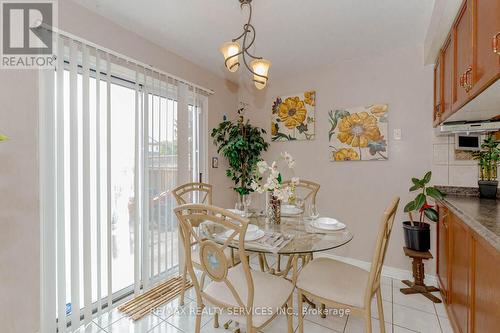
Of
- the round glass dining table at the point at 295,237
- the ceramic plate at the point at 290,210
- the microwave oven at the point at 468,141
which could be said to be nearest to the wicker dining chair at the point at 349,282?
the round glass dining table at the point at 295,237

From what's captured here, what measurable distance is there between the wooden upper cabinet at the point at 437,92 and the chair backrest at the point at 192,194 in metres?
2.33

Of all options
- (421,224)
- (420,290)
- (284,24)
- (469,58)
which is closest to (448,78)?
(469,58)

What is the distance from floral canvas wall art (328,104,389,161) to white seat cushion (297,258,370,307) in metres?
1.48

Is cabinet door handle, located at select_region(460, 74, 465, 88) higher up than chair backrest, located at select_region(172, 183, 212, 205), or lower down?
higher up

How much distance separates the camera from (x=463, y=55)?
1593 mm

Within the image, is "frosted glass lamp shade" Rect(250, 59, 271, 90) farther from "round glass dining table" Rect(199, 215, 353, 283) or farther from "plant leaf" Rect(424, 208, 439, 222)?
"plant leaf" Rect(424, 208, 439, 222)

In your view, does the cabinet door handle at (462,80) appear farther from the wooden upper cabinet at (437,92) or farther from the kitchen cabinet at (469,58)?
the wooden upper cabinet at (437,92)

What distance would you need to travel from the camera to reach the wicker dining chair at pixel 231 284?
1258mm

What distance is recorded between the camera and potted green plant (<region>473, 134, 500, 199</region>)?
2.05 m

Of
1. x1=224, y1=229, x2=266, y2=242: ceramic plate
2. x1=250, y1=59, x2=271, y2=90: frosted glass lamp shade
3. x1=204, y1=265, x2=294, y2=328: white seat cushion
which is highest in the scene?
x1=250, y1=59, x2=271, y2=90: frosted glass lamp shade

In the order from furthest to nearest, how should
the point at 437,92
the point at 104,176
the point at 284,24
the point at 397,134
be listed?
the point at 397,134 → the point at 437,92 → the point at 284,24 → the point at 104,176

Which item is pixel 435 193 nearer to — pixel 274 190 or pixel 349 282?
pixel 349 282

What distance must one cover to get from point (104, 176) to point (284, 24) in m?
2.05

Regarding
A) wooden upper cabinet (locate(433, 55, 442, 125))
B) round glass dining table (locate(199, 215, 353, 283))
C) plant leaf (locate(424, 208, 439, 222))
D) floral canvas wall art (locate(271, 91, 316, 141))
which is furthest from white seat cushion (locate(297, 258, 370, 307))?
floral canvas wall art (locate(271, 91, 316, 141))
